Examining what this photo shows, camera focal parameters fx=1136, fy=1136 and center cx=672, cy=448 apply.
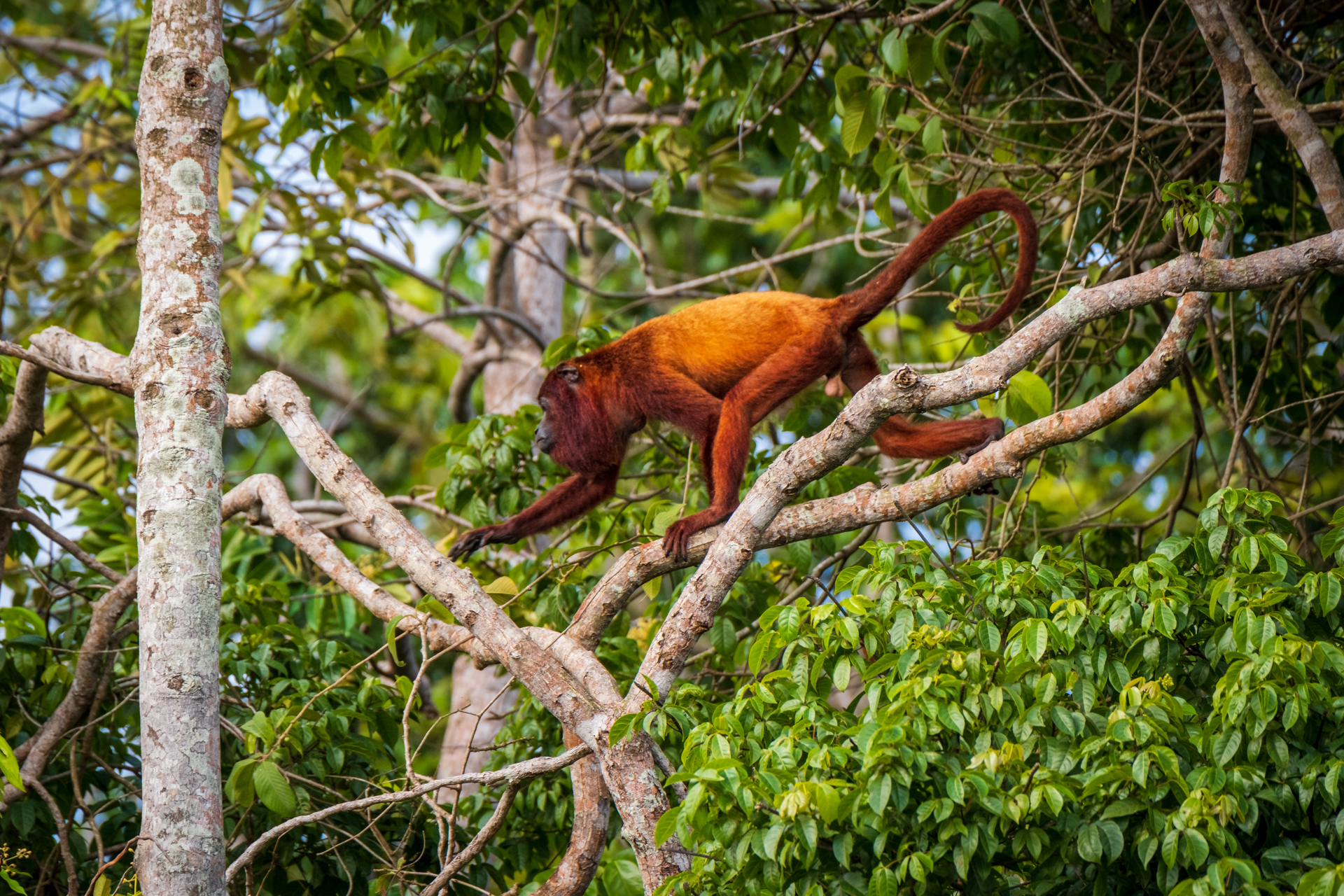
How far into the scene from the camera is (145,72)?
360cm

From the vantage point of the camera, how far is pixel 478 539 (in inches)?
193

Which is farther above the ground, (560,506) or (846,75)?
(846,75)

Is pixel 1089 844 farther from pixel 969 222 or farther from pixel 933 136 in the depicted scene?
pixel 933 136

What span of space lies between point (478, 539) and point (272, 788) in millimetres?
1586

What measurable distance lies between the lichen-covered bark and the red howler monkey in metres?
1.58

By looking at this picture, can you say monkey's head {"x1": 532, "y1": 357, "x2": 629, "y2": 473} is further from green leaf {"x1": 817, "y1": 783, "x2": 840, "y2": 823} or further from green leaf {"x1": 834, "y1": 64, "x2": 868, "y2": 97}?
green leaf {"x1": 817, "y1": 783, "x2": 840, "y2": 823}

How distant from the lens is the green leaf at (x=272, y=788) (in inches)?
138

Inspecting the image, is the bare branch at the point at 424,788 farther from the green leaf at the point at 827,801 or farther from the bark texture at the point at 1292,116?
the bark texture at the point at 1292,116

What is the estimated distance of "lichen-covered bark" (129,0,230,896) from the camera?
3178mm

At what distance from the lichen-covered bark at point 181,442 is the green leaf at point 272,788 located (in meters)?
0.22

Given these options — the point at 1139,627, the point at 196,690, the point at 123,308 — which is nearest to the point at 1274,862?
the point at 1139,627

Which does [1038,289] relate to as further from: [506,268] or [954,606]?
[506,268]

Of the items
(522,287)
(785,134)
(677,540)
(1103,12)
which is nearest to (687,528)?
(677,540)

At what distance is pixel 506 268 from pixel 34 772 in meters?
5.39
